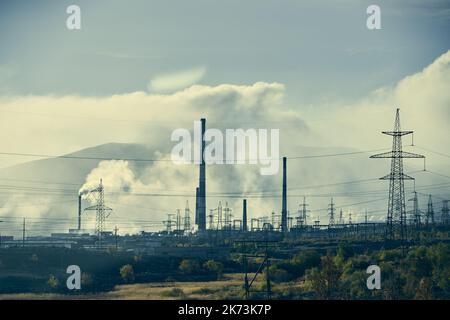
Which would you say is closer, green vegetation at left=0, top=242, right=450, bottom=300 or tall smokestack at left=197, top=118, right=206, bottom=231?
green vegetation at left=0, top=242, right=450, bottom=300

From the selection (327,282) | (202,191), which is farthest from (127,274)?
(202,191)

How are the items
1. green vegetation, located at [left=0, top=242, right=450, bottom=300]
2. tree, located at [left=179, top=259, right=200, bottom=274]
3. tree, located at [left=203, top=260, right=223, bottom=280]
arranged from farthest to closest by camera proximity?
tree, located at [left=203, top=260, right=223, bottom=280]
tree, located at [left=179, top=259, right=200, bottom=274]
green vegetation, located at [left=0, top=242, right=450, bottom=300]

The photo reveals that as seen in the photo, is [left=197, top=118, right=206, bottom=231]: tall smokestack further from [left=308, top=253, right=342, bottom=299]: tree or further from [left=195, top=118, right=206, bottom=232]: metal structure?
[left=308, top=253, right=342, bottom=299]: tree

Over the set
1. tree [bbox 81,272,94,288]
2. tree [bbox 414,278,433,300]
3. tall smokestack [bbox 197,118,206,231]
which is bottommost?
tree [bbox 81,272,94,288]

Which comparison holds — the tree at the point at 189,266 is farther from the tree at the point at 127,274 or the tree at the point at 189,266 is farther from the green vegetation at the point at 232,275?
the tree at the point at 127,274

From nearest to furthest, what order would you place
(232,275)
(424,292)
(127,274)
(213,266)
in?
1. (424,292)
2. (127,274)
3. (232,275)
4. (213,266)

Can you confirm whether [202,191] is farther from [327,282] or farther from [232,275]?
[327,282]

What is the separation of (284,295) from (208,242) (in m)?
89.6

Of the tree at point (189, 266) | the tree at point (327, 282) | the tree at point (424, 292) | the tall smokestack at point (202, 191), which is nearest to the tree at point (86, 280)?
the tree at point (189, 266)

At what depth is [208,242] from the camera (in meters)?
144

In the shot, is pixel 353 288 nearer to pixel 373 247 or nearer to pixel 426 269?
pixel 426 269

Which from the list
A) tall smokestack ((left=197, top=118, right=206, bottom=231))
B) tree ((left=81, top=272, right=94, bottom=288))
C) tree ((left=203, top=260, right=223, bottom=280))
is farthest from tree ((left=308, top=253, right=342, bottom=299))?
tall smokestack ((left=197, top=118, right=206, bottom=231))
